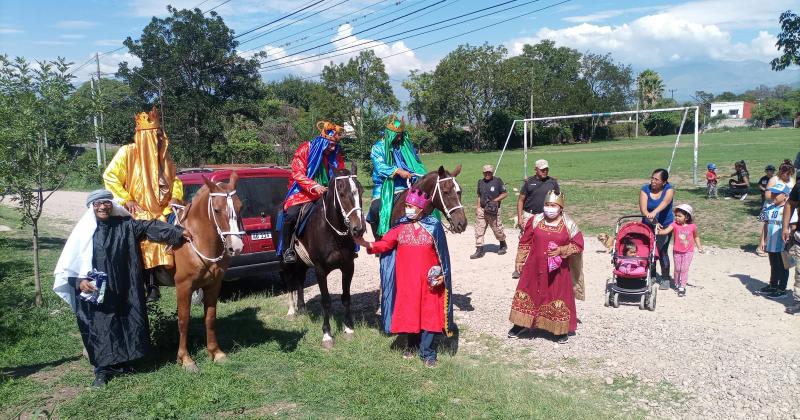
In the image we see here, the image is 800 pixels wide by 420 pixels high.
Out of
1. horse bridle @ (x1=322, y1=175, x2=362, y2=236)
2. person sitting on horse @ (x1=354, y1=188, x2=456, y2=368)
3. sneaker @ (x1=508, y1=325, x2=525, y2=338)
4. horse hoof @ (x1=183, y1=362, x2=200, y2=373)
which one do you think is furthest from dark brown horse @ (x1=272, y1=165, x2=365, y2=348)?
sneaker @ (x1=508, y1=325, x2=525, y2=338)

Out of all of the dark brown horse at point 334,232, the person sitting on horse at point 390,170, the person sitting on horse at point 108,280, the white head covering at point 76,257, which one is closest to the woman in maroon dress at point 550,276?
the person sitting on horse at point 390,170

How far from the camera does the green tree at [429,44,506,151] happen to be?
5944 centimetres

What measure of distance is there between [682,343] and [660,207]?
2788 mm

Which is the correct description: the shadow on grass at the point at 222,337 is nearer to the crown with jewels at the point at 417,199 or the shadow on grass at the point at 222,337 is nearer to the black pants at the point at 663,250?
the crown with jewels at the point at 417,199

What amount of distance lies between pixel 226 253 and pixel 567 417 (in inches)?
147

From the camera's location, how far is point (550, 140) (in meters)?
66.1

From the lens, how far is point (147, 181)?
20.5 feet

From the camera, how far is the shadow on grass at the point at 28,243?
14400 millimetres

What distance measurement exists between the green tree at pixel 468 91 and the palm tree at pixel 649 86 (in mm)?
45291

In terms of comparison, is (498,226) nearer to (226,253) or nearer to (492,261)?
(492,261)

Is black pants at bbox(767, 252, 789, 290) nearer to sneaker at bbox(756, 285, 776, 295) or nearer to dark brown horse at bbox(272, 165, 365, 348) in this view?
sneaker at bbox(756, 285, 776, 295)

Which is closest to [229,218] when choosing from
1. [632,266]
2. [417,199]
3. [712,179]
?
[417,199]

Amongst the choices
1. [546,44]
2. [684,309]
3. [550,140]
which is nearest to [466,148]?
[550,140]

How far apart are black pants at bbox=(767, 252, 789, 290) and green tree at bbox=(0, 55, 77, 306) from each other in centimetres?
1051
